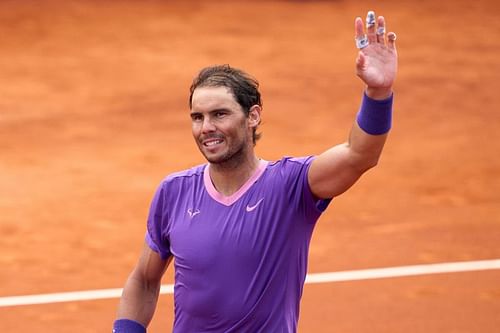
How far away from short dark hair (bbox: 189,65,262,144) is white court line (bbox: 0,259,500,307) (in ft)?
16.4

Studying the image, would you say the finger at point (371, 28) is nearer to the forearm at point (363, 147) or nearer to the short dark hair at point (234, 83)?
the forearm at point (363, 147)

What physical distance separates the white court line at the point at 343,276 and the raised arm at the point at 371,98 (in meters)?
5.53

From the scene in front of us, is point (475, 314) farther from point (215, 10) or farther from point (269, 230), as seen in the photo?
point (215, 10)

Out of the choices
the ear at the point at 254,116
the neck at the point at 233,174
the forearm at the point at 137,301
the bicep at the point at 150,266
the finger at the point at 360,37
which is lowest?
the forearm at the point at 137,301

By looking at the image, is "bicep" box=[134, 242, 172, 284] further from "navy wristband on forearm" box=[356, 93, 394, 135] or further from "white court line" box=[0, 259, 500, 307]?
"white court line" box=[0, 259, 500, 307]

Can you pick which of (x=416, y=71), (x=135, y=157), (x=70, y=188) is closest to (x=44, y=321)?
(x=70, y=188)

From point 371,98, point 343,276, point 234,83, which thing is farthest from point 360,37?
point 343,276

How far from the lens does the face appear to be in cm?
532

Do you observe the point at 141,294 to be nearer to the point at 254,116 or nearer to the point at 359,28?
the point at 254,116

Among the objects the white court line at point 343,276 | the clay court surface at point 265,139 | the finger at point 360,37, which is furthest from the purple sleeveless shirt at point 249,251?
the white court line at point 343,276

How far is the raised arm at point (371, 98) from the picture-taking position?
4906mm

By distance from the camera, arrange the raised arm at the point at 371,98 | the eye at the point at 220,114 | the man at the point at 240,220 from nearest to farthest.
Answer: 1. the raised arm at the point at 371,98
2. the man at the point at 240,220
3. the eye at the point at 220,114

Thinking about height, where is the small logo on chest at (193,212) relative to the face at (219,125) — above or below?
below

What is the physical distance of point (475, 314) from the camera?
984 centimetres
